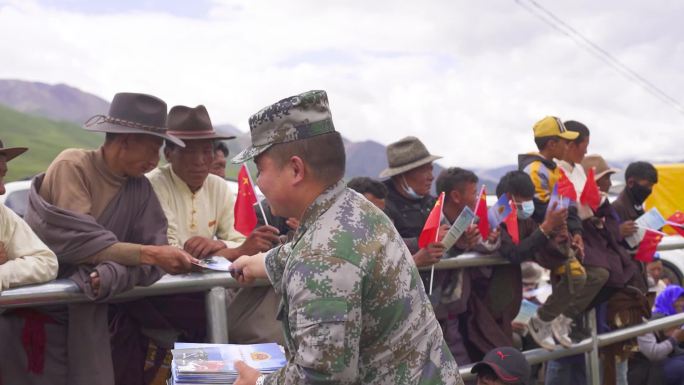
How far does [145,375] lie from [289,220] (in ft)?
3.58

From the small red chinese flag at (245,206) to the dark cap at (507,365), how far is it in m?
1.50

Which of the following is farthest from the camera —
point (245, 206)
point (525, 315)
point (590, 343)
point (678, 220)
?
point (678, 220)

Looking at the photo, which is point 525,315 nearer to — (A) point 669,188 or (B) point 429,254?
(B) point 429,254

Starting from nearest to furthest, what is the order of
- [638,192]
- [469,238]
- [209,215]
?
[209,215], [469,238], [638,192]

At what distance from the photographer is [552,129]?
5.91 m

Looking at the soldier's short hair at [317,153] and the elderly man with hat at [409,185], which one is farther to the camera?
the elderly man with hat at [409,185]

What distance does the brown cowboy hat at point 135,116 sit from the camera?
369 cm

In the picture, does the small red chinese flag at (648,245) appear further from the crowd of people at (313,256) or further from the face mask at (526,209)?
the face mask at (526,209)

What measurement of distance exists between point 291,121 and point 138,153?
5.56 ft

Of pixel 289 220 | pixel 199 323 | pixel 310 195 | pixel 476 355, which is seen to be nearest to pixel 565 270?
pixel 476 355

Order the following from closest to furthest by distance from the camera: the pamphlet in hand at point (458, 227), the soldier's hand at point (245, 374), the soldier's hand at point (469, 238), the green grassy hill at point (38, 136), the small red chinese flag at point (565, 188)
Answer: the soldier's hand at point (245, 374), the pamphlet in hand at point (458, 227), the soldier's hand at point (469, 238), the small red chinese flag at point (565, 188), the green grassy hill at point (38, 136)

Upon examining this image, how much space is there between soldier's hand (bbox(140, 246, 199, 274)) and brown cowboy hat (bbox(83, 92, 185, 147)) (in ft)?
2.06

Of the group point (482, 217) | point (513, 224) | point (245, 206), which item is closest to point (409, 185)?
point (482, 217)

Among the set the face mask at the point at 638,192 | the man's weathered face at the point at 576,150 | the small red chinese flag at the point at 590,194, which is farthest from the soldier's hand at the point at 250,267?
the face mask at the point at 638,192
